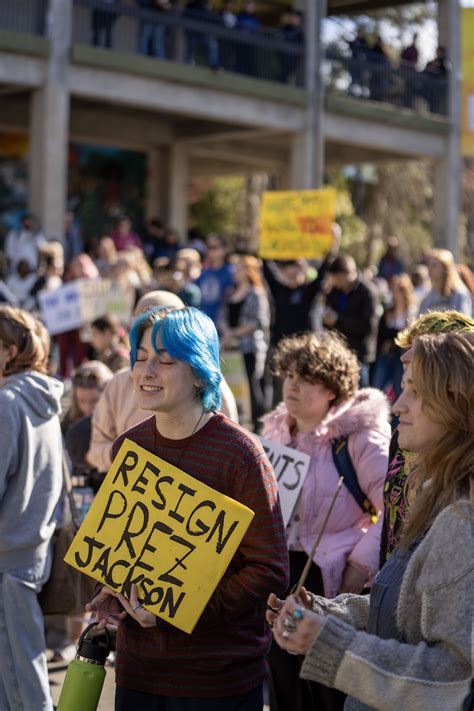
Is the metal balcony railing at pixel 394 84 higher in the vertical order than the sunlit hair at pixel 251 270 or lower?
higher

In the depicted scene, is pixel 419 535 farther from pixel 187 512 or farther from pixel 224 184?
pixel 224 184

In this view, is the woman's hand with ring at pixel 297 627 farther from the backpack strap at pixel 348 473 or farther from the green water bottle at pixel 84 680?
the backpack strap at pixel 348 473

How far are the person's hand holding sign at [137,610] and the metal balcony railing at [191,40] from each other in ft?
56.9

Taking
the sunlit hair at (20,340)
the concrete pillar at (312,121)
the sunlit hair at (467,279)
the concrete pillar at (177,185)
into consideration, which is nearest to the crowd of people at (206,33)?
the concrete pillar at (312,121)

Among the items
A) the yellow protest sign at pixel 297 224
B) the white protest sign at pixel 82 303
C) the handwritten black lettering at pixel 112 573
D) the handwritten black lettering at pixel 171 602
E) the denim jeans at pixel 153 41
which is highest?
the denim jeans at pixel 153 41

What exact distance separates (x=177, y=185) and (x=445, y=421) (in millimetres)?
23861

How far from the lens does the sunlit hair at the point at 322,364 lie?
466 cm

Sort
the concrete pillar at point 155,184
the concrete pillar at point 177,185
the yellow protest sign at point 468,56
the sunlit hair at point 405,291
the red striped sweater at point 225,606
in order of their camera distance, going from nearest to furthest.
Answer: the red striped sweater at point 225,606 < the sunlit hair at point 405,291 < the yellow protest sign at point 468,56 < the concrete pillar at point 177,185 < the concrete pillar at point 155,184

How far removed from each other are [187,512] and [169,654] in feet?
1.35

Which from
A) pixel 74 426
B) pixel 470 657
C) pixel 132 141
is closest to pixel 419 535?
pixel 470 657

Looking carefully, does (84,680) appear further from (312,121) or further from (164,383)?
(312,121)

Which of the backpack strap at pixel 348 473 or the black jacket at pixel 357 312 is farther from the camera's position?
the black jacket at pixel 357 312

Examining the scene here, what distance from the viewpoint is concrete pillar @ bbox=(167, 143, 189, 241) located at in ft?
84.9

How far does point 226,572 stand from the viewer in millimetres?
3379
